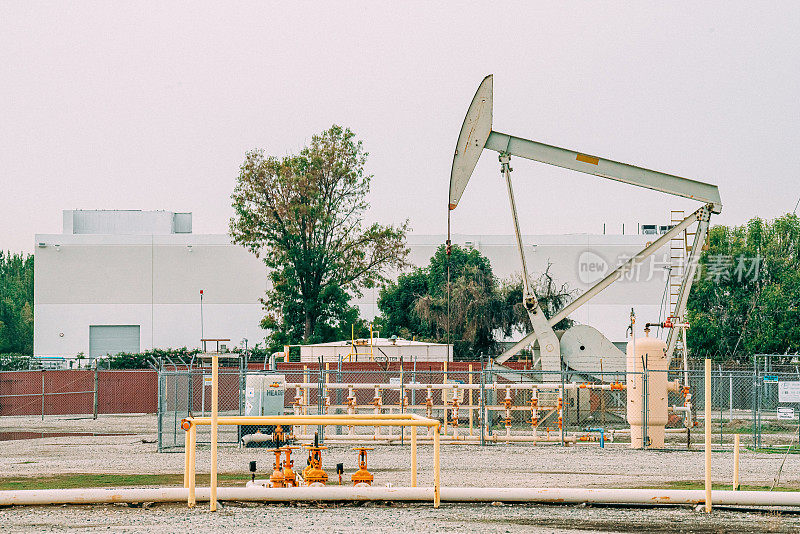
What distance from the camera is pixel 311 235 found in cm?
5684

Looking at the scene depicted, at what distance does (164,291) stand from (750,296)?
35249mm

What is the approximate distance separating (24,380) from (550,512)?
3259 centimetres

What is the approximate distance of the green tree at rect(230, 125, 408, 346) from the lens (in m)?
55.8

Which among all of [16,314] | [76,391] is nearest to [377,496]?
[76,391]

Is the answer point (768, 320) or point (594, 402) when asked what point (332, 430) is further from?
point (768, 320)

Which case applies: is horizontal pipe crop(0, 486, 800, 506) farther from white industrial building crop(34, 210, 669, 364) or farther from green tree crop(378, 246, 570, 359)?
white industrial building crop(34, 210, 669, 364)

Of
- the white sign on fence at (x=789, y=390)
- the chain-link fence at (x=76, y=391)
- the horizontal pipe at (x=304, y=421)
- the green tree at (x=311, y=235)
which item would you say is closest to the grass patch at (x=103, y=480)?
the horizontal pipe at (x=304, y=421)

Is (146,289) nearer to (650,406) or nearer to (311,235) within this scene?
(311,235)

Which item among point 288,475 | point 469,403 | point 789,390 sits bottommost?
point 469,403

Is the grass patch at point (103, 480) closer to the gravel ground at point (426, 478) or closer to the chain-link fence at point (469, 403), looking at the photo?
the gravel ground at point (426, 478)

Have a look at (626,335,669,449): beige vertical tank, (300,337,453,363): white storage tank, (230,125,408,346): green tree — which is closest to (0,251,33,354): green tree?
(230,125,408,346): green tree

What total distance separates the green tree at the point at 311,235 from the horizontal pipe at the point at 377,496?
41.9m

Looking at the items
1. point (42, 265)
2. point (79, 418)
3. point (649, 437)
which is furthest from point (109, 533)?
point (42, 265)

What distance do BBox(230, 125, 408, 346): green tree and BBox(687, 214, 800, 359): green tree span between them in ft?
53.0
